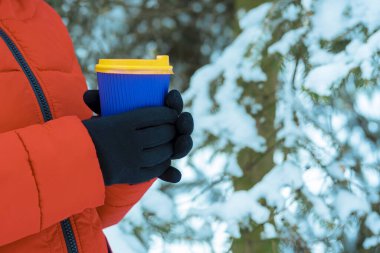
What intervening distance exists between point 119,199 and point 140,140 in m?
0.35

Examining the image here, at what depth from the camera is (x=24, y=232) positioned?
2.92 ft

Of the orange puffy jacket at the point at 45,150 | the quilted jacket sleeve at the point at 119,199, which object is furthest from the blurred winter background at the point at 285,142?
the orange puffy jacket at the point at 45,150

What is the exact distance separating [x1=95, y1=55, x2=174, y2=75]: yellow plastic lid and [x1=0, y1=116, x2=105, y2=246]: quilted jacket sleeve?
0.13 m

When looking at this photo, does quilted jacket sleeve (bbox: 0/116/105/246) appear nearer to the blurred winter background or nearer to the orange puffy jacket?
the orange puffy jacket

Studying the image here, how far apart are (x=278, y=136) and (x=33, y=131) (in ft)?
4.23

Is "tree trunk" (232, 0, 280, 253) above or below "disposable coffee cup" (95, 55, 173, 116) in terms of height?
below

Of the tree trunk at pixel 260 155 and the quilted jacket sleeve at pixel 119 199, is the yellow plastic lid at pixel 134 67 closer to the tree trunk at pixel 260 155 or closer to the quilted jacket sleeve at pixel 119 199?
the quilted jacket sleeve at pixel 119 199

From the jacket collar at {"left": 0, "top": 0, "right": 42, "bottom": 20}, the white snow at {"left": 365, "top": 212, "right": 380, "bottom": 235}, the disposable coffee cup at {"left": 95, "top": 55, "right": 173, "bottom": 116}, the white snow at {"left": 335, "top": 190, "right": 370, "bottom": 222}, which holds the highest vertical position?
the jacket collar at {"left": 0, "top": 0, "right": 42, "bottom": 20}

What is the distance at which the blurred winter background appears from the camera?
172cm

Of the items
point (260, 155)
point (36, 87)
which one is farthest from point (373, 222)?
point (36, 87)

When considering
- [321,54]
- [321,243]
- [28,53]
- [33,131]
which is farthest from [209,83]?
[33,131]

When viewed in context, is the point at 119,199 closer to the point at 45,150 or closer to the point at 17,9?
the point at 45,150

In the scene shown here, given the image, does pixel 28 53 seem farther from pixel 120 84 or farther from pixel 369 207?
pixel 369 207

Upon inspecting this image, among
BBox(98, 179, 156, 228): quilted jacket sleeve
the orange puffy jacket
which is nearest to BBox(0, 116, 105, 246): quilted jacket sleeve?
the orange puffy jacket
